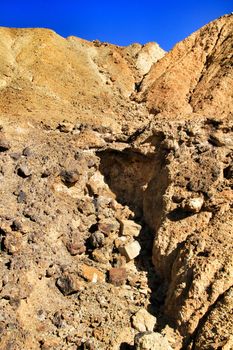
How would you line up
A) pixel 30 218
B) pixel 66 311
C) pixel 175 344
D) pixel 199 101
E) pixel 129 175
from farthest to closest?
1. pixel 199 101
2. pixel 129 175
3. pixel 30 218
4. pixel 66 311
5. pixel 175 344

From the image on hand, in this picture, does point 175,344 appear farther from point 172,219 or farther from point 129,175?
point 129,175

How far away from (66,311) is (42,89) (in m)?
11.9

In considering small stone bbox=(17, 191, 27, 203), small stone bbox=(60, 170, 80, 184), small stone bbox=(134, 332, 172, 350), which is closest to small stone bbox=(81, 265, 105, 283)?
small stone bbox=(134, 332, 172, 350)

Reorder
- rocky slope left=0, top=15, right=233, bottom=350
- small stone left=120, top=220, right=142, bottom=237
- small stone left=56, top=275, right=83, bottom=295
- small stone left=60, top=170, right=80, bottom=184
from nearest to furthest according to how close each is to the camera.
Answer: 1. rocky slope left=0, top=15, right=233, bottom=350
2. small stone left=56, top=275, right=83, bottom=295
3. small stone left=120, top=220, right=142, bottom=237
4. small stone left=60, top=170, right=80, bottom=184

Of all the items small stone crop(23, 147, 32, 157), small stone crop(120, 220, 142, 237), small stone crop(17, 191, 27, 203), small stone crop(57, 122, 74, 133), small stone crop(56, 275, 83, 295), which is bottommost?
small stone crop(56, 275, 83, 295)

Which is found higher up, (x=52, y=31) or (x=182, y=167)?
(x=52, y=31)

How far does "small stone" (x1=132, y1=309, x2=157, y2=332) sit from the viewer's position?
1087cm

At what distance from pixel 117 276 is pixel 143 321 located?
1.61 meters

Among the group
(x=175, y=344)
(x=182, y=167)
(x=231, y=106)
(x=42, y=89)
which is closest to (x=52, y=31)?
(x=42, y=89)

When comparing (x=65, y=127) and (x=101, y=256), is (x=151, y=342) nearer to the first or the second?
(x=101, y=256)

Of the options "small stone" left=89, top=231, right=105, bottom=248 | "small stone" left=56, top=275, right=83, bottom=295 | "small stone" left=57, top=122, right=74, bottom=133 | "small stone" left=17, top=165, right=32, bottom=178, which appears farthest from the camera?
"small stone" left=57, top=122, right=74, bottom=133

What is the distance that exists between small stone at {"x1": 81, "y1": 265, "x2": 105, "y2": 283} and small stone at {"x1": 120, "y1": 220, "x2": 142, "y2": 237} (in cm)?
170

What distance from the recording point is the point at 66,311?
11.3m

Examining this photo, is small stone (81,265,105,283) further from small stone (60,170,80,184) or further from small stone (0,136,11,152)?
small stone (0,136,11,152)
